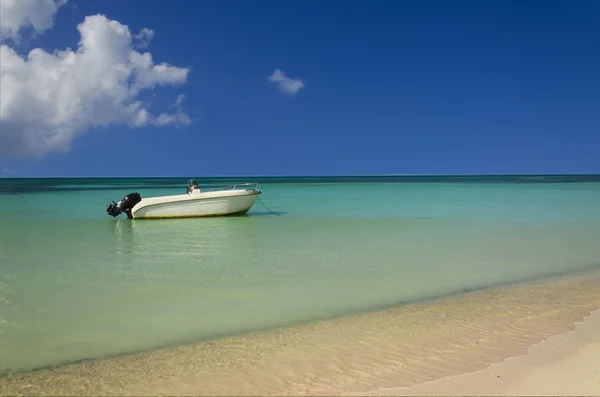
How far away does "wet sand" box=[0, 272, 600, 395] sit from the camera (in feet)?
12.3

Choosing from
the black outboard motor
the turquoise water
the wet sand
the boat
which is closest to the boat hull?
the boat

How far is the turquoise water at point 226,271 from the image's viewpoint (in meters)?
A: 5.41

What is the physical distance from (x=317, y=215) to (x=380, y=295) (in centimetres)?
1278

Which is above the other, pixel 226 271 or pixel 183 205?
pixel 183 205

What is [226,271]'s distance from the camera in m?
8.56

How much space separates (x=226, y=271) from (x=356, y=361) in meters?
4.65

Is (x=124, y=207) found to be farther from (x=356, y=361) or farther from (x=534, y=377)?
(x=534, y=377)

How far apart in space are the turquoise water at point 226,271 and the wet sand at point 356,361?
1.50 ft

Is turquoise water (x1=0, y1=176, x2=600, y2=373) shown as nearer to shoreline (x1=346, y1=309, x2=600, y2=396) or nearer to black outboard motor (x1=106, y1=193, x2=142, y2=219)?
black outboard motor (x1=106, y1=193, x2=142, y2=219)

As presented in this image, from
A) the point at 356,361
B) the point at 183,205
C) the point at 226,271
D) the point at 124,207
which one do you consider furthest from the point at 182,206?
the point at 356,361

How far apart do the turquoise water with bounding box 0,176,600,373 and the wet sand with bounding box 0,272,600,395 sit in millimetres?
457

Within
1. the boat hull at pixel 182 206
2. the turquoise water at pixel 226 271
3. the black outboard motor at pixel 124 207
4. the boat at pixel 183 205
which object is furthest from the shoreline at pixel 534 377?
the black outboard motor at pixel 124 207

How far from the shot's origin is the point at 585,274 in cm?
801

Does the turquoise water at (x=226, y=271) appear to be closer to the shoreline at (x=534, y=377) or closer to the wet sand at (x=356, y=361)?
the wet sand at (x=356, y=361)
